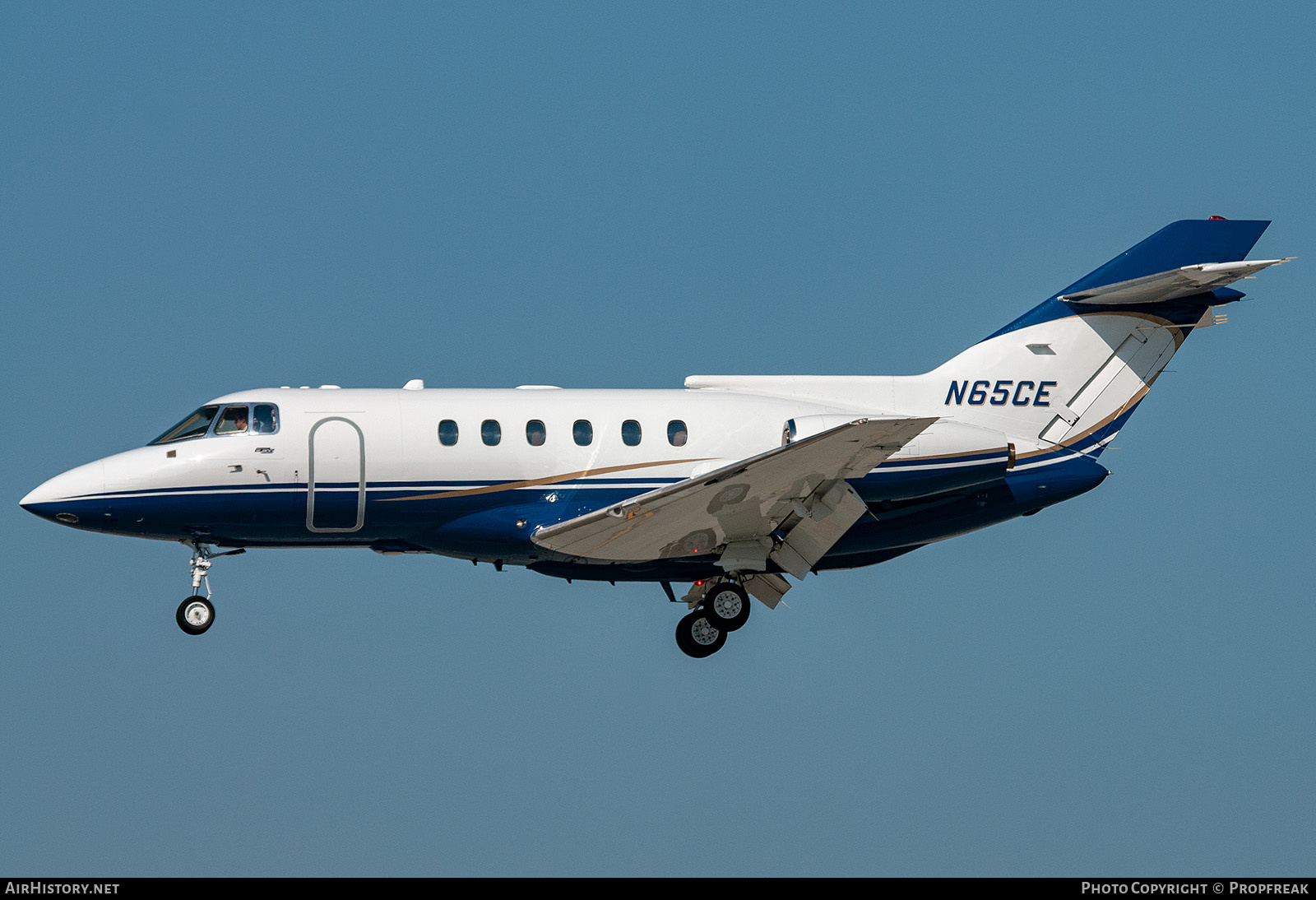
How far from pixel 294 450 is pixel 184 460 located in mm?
1597

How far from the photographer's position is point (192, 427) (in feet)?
79.3

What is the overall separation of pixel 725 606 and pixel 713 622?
1.01ft

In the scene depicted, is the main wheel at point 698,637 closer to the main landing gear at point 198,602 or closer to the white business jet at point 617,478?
the white business jet at point 617,478

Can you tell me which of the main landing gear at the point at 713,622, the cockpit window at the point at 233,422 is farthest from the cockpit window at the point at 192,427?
the main landing gear at the point at 713,622

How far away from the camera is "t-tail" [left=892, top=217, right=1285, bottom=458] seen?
26.4 m

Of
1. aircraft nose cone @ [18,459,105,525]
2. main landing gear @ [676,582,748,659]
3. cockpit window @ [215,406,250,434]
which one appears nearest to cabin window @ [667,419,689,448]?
main landing gear @ [676,582,748,659]

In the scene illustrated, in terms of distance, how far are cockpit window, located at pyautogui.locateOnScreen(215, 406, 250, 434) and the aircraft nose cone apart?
1778 millimetres

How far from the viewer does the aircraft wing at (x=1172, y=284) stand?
2552 cm

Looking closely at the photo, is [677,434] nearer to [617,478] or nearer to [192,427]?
[617,478]

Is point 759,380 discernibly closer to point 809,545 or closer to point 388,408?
point 809,545

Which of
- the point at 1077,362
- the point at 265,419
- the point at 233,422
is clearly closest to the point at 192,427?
the point at 233,422

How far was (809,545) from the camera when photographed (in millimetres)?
24594

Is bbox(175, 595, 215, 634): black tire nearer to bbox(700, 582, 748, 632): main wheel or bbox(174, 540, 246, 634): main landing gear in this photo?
bbox(174, 540, 246, 634): main landing gear
